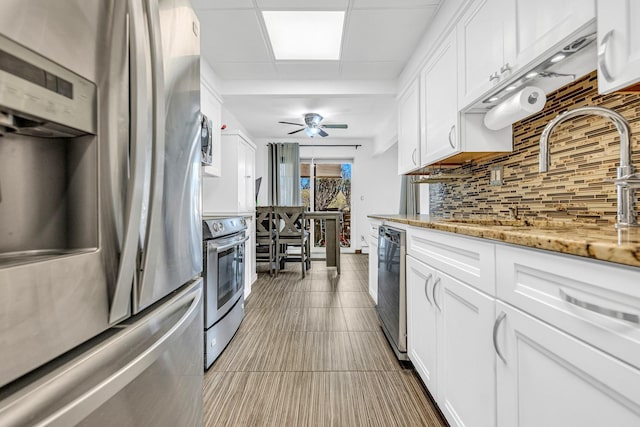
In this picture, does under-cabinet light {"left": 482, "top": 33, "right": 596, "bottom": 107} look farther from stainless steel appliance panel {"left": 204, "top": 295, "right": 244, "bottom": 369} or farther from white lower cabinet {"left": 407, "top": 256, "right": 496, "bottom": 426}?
stainless steel appliance panel {"left": 204, "top": 295, "right": 244, "bottom": 369}

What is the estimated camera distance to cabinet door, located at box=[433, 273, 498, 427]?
37.7 inches

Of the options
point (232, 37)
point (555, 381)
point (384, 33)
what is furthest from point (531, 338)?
point (232, 37)

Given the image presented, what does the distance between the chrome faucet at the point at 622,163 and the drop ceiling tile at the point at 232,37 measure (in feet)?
7.24

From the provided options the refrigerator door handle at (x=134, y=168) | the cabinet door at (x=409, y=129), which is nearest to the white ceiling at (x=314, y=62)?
the cabinet door at (x=409, y=129)

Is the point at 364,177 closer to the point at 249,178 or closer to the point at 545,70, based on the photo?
the point at 249,178

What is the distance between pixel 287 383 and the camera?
5.54 feet

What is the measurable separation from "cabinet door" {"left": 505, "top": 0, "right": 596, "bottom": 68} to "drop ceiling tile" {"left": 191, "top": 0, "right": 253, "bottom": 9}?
1.72m

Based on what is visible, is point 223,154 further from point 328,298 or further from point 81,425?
point 81,425

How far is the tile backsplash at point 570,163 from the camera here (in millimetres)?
1147

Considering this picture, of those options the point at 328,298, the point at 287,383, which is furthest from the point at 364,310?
the point at 287,383

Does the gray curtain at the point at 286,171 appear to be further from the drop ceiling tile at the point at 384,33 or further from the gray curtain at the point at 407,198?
the drop ceiling tile at the point at 384,33

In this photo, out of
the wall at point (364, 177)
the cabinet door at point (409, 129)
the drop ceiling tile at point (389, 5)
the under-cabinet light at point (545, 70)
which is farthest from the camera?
the wall at point (364, 177)

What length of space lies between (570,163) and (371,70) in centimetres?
233

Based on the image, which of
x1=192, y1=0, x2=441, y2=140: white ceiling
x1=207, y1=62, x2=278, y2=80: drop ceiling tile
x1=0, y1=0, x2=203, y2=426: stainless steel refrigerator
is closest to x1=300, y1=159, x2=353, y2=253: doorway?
x1=192, y1=0, x2=441, y2=140: white ceiling
